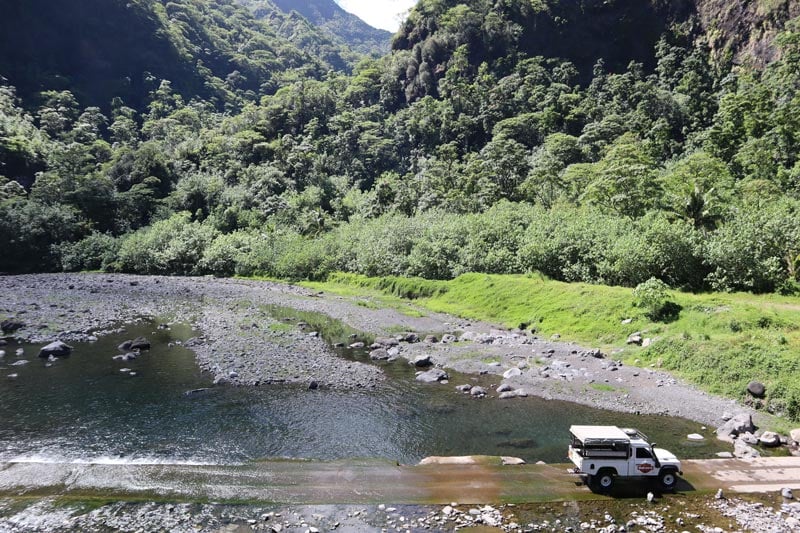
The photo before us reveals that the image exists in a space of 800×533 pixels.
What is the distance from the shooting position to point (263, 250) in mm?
84688

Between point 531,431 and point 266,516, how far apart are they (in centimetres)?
1190

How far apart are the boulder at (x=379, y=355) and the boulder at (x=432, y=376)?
4.59 meters

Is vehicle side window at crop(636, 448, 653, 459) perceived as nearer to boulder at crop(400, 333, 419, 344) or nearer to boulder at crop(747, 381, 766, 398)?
boulder at crop(747, 381, 766, 398)

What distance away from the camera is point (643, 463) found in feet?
54.0

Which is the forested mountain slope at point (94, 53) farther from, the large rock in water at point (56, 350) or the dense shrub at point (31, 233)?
the large rock in water at point (56, 350)

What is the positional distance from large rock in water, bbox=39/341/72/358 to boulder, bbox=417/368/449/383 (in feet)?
75.2

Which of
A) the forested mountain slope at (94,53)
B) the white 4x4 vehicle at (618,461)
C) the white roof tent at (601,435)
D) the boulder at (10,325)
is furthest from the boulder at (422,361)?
the forested mountain slope at (94,53)

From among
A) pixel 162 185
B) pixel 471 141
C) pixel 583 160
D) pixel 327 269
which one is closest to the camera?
pixel 327 269

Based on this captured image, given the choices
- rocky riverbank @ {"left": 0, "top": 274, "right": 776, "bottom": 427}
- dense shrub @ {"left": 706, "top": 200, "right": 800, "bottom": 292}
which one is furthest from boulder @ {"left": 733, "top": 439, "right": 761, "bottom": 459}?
dense shrub @ {"left": 706, "top": 200, "right": 800, "bottom": 292}

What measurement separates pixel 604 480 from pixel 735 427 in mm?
8768

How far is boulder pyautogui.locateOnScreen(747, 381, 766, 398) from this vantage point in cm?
2362

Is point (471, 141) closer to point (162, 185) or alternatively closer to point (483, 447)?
point (162, 185)

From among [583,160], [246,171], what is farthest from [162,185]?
[583,160]

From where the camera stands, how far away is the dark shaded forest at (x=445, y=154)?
49562 millimetres
